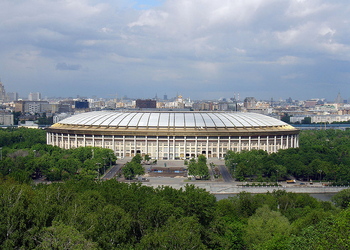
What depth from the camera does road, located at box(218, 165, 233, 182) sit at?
201ft

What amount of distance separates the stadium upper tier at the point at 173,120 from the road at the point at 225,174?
12202 millimetres

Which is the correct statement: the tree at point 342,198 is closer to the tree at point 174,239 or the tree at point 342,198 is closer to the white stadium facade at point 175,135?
the tree at point 174,239

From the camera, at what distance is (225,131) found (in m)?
79.4

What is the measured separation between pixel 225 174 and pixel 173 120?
21823mm

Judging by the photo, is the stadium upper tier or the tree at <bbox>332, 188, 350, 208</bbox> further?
the stadium upper tier

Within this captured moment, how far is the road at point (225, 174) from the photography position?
Result: 61.2 metres

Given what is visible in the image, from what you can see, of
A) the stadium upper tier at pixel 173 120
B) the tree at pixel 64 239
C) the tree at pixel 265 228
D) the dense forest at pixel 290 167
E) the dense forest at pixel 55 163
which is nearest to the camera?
the tree at pixel 64 239

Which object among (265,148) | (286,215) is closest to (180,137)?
(265,148)

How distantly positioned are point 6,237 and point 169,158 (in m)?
57.5

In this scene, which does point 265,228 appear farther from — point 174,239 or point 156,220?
point 174,239

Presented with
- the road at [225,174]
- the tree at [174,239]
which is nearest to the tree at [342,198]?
the road at [225,174]

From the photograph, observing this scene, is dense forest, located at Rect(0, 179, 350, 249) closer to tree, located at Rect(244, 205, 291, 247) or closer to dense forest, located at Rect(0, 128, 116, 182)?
tree, located at Rect(244, 205, 291, 247)

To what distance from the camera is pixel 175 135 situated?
3130 inches

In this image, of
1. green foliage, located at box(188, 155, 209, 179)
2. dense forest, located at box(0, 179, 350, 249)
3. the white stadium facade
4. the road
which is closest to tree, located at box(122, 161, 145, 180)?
green foliage, located at box(188, 155, 209, 179)
